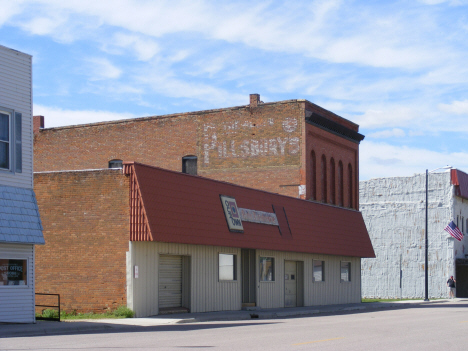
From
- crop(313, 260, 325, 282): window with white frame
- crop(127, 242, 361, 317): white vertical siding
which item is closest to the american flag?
crop(127, 242, 361, 317): white vertical siding

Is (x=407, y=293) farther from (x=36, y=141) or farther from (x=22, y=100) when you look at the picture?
(x=22, y=100)

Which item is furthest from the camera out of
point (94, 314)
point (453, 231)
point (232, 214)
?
point (453, 231)

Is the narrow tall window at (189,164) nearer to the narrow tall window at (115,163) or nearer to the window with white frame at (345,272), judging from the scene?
the narrow tall window at (115,163)

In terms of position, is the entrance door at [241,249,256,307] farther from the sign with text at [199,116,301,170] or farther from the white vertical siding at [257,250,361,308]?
the sign with text at [199,116,301,170]

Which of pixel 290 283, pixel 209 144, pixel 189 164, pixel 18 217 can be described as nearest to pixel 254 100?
pixel 209 144

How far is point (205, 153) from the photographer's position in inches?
1593

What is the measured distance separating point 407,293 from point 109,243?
33.5m

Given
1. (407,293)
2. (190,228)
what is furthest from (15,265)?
(407,293)

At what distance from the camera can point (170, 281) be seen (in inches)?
987

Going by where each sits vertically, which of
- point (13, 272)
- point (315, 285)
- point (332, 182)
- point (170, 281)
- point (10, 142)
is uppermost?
point (332, 182)

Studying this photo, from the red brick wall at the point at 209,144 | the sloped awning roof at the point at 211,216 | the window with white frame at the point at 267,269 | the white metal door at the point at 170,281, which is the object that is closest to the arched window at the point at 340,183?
the sloped awning roof at the point at 211,216

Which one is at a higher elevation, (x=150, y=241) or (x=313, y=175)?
(x=313, y=175)

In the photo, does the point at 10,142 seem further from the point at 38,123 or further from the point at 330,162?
the point at 38,123

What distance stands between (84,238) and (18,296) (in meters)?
4.84
